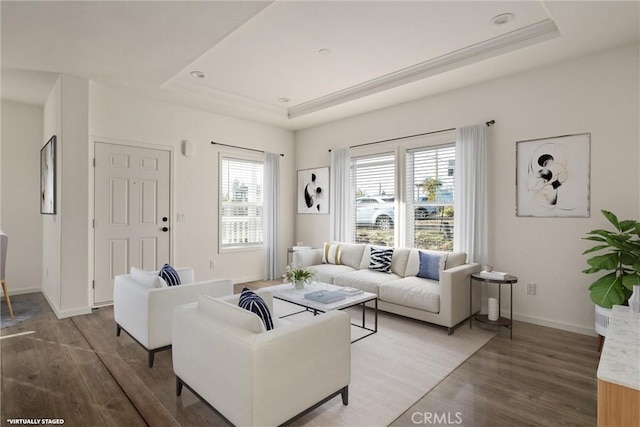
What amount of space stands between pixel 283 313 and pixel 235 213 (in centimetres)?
235

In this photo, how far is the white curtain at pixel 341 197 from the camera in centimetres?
564

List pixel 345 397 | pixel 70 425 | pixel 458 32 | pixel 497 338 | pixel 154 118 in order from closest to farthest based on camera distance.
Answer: pixel 70 425
pixel 345 397
pixel 458 32
pixel 497 338
pixel 154 118

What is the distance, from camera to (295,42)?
3307 mm

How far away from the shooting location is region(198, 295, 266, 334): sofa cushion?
70.2 inches

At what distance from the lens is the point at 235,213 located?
583cm

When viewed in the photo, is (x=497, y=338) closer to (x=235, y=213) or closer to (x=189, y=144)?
(x=235, y=213)

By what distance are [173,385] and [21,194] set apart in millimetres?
4383

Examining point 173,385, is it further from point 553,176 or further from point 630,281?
point 553,176

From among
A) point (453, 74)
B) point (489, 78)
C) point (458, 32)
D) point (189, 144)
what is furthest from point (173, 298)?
point (489, 78)

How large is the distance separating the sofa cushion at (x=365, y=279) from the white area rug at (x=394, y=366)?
36 centimetres

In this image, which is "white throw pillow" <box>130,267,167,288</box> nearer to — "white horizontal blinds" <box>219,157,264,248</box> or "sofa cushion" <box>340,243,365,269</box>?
"white horizontal blinds" <box>219,157,264,248</box>

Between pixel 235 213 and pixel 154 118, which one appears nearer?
pixel 154 118

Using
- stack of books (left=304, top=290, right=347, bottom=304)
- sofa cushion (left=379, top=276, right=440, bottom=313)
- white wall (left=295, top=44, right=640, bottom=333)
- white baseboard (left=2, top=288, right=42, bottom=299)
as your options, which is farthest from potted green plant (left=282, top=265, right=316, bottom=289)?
white baseboard (left=2, top=288, right=42, bottom=299)

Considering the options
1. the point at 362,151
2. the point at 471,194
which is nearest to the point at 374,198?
the point at 362,151
